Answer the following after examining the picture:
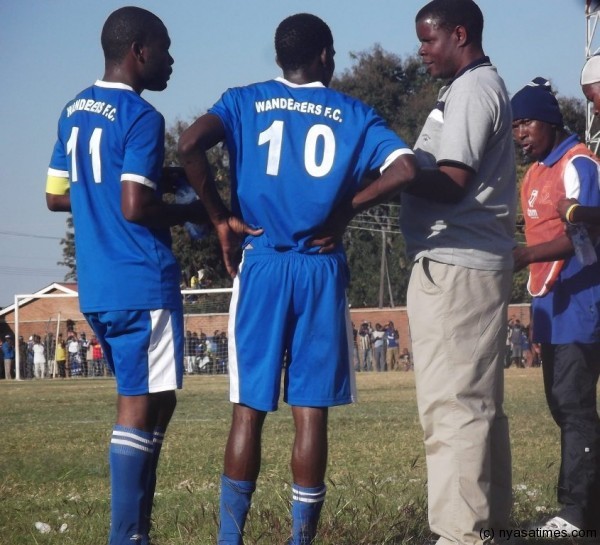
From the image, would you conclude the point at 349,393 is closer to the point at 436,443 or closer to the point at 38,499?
the point at 436,443

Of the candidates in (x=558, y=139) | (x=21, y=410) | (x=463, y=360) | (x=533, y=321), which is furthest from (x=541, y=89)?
(x=21, y=410)

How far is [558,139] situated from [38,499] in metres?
3.69

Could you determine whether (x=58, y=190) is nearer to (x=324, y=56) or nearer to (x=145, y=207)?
(x=145, y=207)

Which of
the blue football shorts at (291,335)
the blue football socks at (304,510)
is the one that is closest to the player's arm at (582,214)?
the blue football shorts at (291,335)

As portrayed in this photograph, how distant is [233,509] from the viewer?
4375 millimetres

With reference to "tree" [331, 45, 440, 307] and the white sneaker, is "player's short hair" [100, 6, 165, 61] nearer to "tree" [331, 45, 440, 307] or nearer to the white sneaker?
the white sneaker

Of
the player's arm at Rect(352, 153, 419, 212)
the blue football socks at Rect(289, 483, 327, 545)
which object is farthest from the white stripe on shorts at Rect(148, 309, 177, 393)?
the player's arm at Rect(352, 153, 419, 212)

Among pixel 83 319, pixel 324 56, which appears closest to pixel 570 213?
pixel 324 56

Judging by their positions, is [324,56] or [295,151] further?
[324,56]

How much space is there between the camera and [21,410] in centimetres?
1795

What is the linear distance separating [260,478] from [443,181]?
138 inches

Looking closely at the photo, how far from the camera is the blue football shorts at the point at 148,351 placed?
177 inches

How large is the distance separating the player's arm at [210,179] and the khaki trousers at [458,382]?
78cm

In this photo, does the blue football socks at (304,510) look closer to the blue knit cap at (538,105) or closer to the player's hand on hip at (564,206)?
the player's hand on hip at (564,206)
